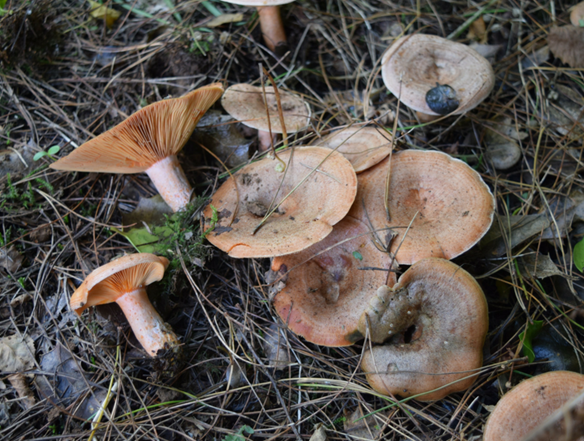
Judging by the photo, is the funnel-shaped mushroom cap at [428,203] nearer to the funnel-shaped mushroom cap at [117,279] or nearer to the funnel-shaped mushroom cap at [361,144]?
the funnel-shaped mushroom cap at [361,144]

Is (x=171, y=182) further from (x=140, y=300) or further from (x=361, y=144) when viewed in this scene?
(x=361, y=144)

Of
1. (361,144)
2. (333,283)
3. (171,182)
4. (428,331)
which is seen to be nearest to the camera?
(428,331)

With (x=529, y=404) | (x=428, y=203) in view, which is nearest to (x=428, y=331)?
(x=529, y=404)

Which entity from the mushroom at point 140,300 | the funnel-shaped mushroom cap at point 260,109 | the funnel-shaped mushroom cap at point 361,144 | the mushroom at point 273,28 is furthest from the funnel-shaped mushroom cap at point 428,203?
the mushroom at point 273,28

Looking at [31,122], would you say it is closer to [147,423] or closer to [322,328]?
[147,423]

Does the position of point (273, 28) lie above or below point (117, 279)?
above

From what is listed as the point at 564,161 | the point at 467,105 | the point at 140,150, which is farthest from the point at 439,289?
the point at 140,150
